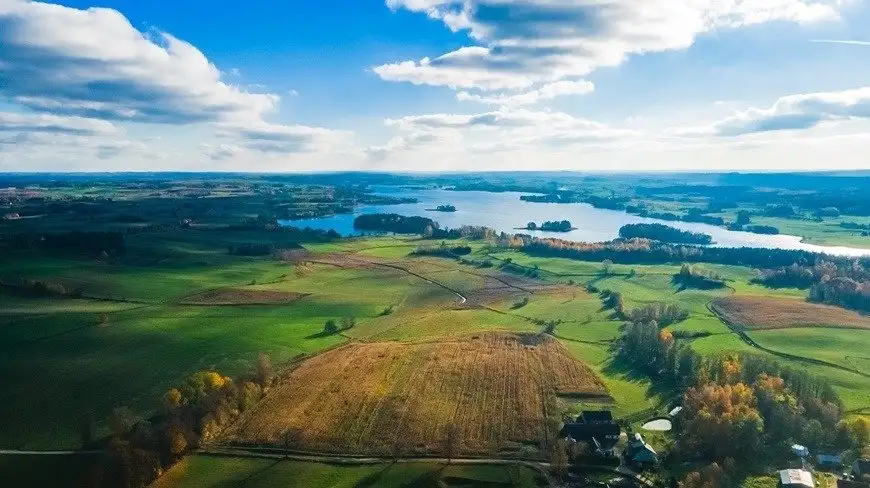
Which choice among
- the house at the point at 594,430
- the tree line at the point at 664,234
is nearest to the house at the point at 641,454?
the house at the point at 594,430

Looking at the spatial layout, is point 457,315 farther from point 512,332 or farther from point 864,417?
point 864,417

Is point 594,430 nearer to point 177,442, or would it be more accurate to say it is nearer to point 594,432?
point 594,432

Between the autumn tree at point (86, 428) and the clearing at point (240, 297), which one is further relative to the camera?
the clearing at point (240, 297)

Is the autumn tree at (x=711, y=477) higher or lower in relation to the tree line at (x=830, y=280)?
lower

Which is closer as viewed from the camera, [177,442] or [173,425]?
[177,442]

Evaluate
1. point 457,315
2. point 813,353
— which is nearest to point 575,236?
point 457,315

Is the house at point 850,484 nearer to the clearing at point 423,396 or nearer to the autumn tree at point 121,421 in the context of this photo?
the clearing at point 423,396

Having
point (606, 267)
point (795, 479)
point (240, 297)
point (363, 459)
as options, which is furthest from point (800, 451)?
point (606, 267)
